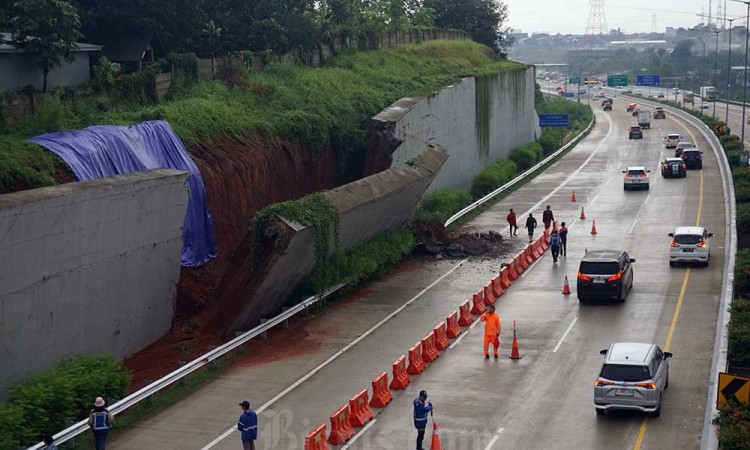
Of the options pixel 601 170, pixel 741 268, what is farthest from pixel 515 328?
pixel 601 170

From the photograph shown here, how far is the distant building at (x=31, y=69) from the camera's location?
3400 centimetres

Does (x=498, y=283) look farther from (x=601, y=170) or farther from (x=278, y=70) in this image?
(x=601, y=170)

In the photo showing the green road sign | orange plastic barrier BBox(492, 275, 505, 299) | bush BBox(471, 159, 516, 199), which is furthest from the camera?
the green road sign

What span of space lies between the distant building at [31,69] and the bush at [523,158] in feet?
141

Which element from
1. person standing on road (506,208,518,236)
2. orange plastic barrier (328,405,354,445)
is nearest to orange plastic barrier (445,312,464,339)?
orange plastic barrier (328,405,354,445)

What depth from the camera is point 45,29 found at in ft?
112

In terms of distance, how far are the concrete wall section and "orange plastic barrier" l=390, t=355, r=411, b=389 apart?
1796 cm

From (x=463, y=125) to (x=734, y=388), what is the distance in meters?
44.5

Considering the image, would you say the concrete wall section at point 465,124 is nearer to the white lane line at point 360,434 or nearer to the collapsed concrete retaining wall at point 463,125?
the collapsed concrete retaining wall at point 463,125

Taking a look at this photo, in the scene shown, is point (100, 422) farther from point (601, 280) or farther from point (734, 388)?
point (601, 280)

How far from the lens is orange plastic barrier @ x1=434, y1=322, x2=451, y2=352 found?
29.0 m

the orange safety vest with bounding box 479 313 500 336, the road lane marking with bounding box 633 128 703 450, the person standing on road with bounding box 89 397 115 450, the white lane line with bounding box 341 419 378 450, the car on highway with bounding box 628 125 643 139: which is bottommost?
the car on highway with bounding box 628 125 643 139

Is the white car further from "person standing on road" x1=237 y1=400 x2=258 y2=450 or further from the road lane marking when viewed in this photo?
"person standing on road" x1=237 y1=400 x2=258 y2=450

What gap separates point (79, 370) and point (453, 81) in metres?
41.8
